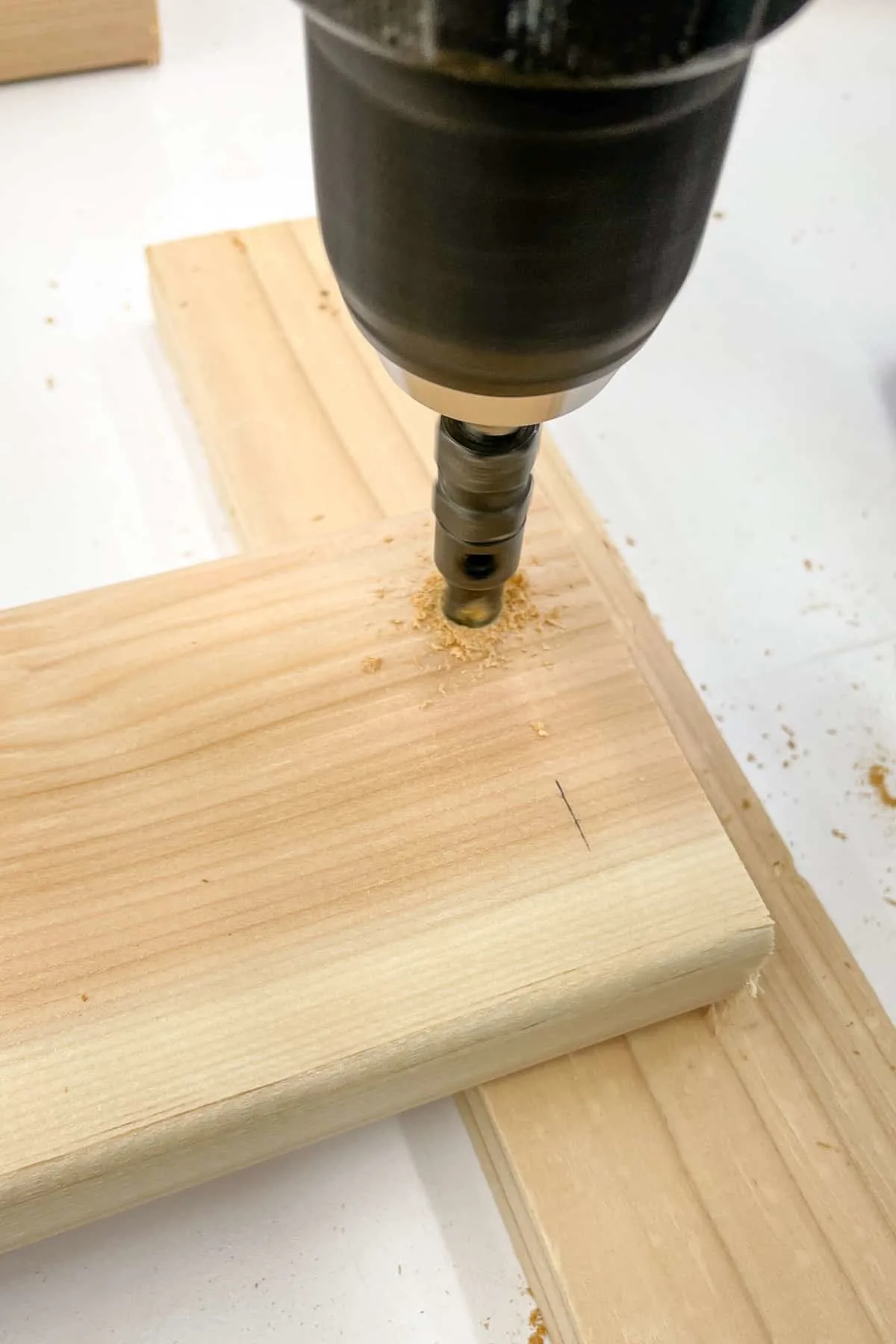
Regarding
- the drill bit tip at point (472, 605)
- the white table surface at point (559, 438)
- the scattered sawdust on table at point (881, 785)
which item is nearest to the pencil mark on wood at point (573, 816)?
the drill bit tip at point (472, 605)

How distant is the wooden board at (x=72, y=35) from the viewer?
1.24 metres

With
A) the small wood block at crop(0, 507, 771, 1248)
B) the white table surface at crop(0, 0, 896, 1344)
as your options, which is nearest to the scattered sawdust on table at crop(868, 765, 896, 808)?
the white table surface at crop(0, 0, 896, 1344)

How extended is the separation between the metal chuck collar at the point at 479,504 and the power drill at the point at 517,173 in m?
0.06

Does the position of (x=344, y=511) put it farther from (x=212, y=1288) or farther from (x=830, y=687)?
(x=212, y=1288)

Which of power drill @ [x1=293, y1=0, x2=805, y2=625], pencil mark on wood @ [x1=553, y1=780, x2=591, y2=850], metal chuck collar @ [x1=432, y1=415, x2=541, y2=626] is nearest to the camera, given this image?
power drill @ [x1=293, y1=0, x2=805, y2=625]

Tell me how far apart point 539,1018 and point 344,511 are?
0.41 m

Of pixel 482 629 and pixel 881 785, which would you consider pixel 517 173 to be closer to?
pixel 482 629

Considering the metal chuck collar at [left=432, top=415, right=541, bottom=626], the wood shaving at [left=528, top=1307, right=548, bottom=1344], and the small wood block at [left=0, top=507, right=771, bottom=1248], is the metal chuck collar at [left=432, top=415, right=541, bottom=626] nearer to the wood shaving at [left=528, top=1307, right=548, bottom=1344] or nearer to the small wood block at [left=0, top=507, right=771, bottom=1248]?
the small wood block at [left=0, top=507, right=771, bottom=1248]

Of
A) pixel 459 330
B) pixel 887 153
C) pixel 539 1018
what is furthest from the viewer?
Answer: pixel 887 153

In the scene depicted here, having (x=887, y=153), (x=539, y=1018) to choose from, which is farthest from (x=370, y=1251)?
(x=887, y=153)

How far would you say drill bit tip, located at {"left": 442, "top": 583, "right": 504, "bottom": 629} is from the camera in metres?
0.65

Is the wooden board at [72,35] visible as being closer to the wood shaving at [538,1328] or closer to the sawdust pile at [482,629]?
the sawdust pile at [482,629]

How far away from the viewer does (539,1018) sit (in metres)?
0.58

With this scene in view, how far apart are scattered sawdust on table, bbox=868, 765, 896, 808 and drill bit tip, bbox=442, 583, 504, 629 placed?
36 centimetres
